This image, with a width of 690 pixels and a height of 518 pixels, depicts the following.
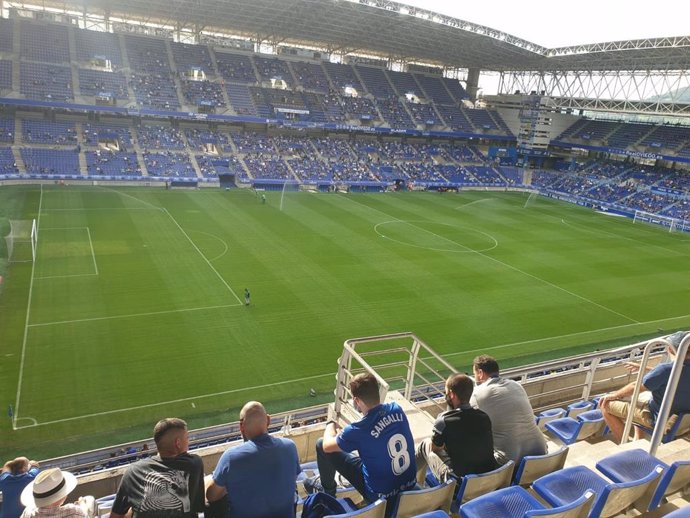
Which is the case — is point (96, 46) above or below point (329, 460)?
above

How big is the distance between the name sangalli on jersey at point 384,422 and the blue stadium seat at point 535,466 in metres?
1.53

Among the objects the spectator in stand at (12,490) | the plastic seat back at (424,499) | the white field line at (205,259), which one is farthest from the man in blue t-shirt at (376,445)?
the white field line at (205,259)

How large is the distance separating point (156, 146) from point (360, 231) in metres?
28.6

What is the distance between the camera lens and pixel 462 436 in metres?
5.27

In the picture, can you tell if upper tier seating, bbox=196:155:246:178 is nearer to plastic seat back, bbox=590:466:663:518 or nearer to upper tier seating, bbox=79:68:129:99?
upper tier seating, bbox=79:68:129:99

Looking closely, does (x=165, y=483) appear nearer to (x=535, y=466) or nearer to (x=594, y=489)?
(x=535, y=466)

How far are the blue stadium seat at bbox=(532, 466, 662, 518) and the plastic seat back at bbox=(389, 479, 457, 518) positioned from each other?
87 centimetres

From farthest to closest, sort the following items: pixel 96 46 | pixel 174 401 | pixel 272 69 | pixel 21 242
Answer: pixel 272 69 < pixel 96 46 < pixel 21 242 < pixel 174 401

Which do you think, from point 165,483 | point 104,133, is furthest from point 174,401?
point 104,133

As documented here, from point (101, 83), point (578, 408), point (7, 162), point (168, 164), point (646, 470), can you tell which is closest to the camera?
point (646, 470)

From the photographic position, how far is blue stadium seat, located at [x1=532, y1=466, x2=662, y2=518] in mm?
4848

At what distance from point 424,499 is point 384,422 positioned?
785 mm

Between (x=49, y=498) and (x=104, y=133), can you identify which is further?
(x=104, y=133)

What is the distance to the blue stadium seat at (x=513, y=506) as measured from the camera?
4.46 meters
